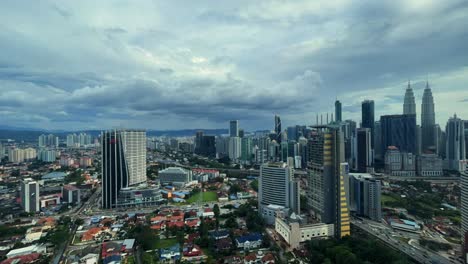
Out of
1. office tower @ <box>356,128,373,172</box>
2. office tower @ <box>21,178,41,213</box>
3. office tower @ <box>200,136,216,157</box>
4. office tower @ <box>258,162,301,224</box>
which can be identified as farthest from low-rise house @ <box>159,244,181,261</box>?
office tower @ <box>200,136,216,157</box>

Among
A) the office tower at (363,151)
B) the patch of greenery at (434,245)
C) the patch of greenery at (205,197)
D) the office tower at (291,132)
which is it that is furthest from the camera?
the office tower at (291,132)

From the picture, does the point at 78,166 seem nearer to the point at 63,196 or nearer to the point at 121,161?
the point at 63,196

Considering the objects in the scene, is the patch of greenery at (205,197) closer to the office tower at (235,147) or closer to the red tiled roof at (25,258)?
the red tiled roof at (25,258)

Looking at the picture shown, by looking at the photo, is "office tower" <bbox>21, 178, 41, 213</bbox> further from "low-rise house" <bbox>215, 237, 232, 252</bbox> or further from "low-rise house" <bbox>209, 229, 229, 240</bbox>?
"low-rise house" <bbox>215, 237, 232, 252</bbox>

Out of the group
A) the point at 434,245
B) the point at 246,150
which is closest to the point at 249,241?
the point at 434,245

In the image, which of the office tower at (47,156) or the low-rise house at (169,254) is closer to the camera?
the low-rise house at (169,254)

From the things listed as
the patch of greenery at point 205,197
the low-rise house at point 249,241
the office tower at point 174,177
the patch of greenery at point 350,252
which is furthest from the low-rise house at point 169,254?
the office tower at point 174,177
